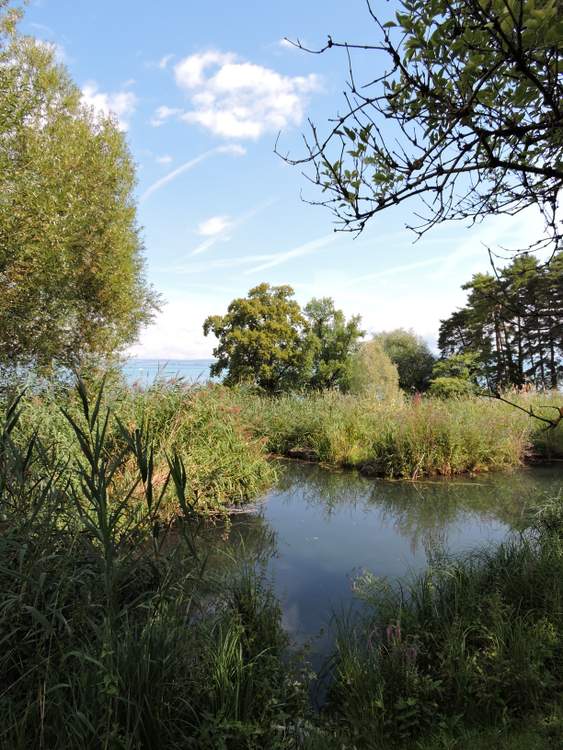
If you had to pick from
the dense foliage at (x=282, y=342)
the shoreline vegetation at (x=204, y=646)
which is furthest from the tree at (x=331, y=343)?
the shoreline vegetation at (x=204, y=646)

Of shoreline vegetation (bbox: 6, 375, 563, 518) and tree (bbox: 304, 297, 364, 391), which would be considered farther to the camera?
tree (bbox: 304, 297, 364, 391)

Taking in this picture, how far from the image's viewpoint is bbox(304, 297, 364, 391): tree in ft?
71.5

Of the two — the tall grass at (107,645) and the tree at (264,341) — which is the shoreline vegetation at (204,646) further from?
the tree at (264,341)

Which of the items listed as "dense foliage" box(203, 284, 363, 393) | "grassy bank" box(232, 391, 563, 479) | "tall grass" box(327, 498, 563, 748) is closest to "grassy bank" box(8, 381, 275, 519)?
"grassy bank" box(232, 391, 563, 479)

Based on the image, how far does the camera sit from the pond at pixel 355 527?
4.18 meters

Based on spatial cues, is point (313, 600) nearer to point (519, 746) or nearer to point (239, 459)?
point (519, 746)

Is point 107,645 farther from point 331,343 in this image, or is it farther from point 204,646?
point 331,343

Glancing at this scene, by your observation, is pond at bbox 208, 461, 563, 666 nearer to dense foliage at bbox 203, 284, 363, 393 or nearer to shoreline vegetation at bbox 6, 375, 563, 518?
shoreline vegetation at bbox 6, 375, 563, 518

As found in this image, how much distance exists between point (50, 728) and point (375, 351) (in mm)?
20988

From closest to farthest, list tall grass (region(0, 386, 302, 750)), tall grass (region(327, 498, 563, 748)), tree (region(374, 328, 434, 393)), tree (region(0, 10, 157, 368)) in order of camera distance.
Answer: tall grass (region(0, 386, 302, 750)), tall grass (region(327, 498, 563, 748)), tree (region(0, 10, 157, 368)), tree (region(374, 328, 434, 393))

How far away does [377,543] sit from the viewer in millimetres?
5547

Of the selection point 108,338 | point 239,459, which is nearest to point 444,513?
point 239,459

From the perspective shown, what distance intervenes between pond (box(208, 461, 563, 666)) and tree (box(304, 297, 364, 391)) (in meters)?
12.5

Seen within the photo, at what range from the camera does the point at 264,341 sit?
20.2m
